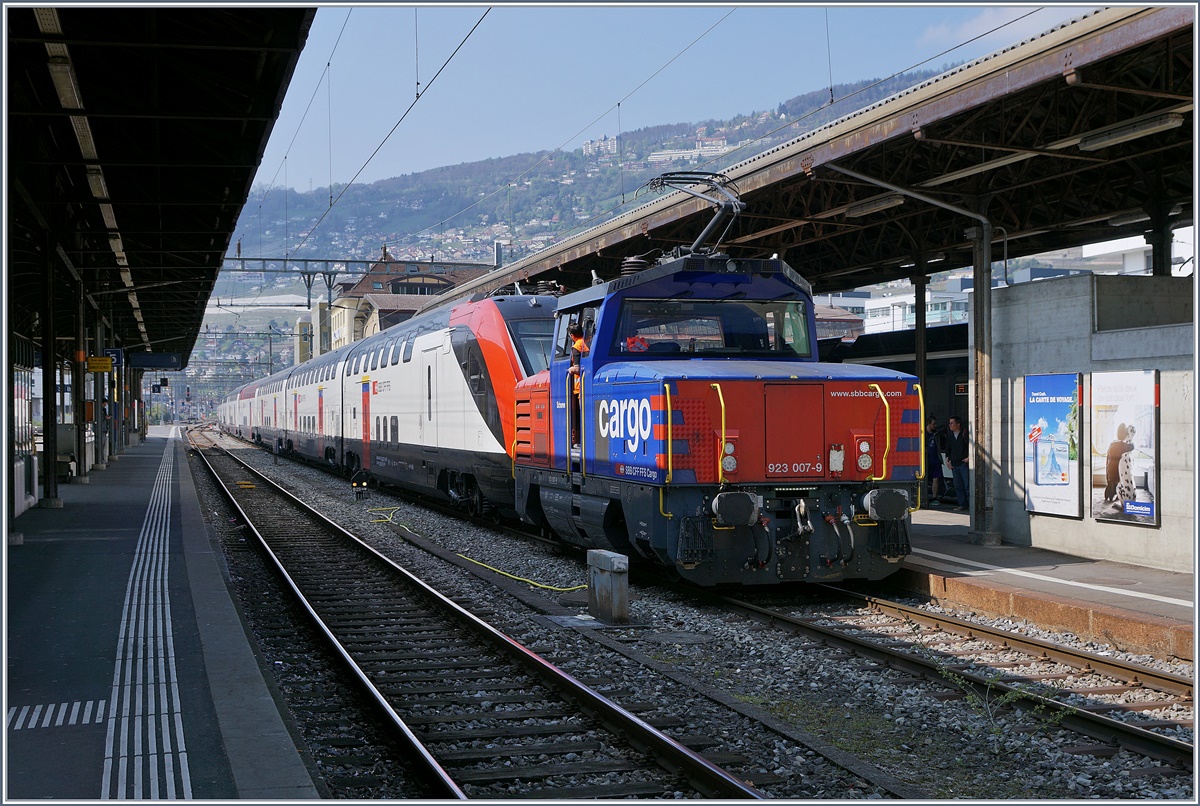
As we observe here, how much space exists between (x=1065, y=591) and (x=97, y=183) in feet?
52.6

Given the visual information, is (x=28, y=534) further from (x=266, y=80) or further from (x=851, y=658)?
(x=851, y=658)

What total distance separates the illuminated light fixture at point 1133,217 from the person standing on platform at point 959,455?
13.3 ft

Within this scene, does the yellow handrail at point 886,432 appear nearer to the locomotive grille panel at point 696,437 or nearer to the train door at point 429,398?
the locomotive grille panel at point 696,437

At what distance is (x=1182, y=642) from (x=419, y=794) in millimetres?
6045

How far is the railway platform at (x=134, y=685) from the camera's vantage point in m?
5.29

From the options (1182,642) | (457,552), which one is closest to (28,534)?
(457,552)

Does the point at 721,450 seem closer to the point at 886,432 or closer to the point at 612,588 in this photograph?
the point at 612,588

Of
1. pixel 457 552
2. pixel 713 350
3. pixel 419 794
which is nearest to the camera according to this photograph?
pixel 419 794

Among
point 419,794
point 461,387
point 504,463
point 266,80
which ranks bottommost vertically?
point 419,794

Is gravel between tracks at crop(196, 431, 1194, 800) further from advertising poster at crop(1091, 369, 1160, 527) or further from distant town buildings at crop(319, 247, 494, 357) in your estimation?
distant town buildings at crop(319, 247, 494, 357)

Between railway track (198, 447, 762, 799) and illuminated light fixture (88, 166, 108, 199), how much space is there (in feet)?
29.2

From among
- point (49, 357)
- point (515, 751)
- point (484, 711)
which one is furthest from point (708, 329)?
point (49, 357)

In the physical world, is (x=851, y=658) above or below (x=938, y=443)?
below

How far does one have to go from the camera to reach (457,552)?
48.5 ft
